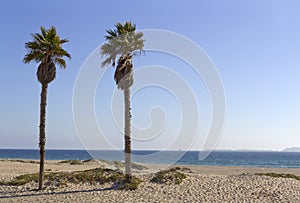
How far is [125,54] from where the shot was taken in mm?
19906

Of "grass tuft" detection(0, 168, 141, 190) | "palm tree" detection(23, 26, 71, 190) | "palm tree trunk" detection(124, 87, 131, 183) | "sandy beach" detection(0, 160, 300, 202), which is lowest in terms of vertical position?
"sandy beach" detection(0, 160, 300, 202)

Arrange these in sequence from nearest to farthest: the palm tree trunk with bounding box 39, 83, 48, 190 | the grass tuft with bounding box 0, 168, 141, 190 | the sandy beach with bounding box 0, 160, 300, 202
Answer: the sandy beach with bounding box 0, 160, 300, 202 < the palm tree trunk with bounding box 39, 83, 48, 190 < the grass tuft with bounding box 0, 168, 141, 190

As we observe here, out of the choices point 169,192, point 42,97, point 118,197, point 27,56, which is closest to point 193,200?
point 169,192

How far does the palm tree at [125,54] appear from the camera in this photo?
19.6 metres

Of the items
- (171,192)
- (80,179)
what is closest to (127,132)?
(171,192)

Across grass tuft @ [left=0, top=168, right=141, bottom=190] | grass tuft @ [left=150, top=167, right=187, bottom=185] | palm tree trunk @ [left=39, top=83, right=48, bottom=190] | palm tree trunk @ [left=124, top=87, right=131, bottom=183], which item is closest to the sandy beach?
grass tuft @ [left=150, top=167, right=187, bottom=185]

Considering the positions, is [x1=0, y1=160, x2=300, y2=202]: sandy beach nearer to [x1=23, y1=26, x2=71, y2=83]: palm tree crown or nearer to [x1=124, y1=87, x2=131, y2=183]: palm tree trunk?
[x1=124, y1=87, x2=131, y2=183]: palm tree trunk

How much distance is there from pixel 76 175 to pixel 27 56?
7.46 metres

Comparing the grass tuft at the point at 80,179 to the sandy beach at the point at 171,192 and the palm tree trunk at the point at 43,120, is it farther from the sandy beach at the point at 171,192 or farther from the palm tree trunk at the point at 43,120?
the palm tree trunk at the point at 43,120

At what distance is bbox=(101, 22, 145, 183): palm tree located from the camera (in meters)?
19.6

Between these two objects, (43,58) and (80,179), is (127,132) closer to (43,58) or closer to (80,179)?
(80,179)

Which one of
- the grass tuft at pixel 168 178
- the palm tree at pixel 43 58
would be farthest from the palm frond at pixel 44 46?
the grass tuft at pixel 168 178

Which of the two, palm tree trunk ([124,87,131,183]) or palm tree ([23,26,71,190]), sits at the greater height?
palm tree ([23,26,71,190])

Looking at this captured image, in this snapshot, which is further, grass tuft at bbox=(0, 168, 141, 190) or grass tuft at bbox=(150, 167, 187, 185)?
grass tuft at bbox=(150, 167, 187, 185)
